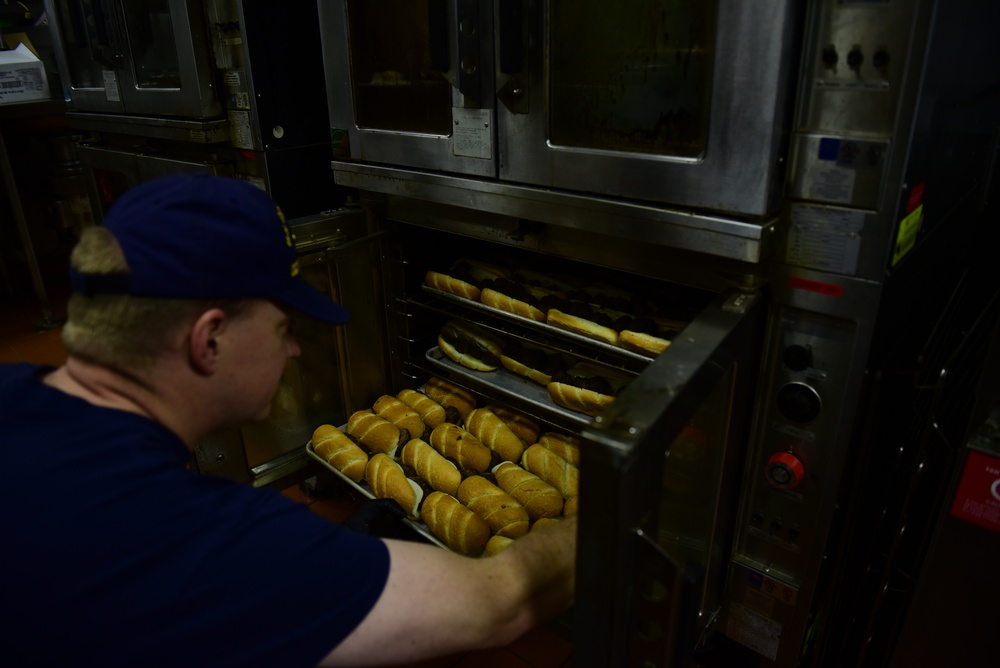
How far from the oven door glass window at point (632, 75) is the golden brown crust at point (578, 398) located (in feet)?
2.16

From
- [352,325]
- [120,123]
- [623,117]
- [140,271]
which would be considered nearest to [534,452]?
[352,325]

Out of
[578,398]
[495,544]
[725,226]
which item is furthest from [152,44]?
[725,226]

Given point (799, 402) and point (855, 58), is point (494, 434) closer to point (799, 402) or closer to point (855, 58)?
point (799, 402)

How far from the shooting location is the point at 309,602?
0.92 m

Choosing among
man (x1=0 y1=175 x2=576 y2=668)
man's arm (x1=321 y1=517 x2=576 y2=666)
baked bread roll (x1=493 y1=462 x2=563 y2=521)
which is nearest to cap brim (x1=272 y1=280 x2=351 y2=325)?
man (x1=0 y1=175 x2=576 y2=668)

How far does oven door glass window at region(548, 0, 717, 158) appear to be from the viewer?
1150 mm

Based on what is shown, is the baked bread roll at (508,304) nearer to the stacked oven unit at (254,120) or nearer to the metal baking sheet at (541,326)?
the metal baking sheet at (541,326)

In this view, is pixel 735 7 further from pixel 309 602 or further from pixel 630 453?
pixel 309 602

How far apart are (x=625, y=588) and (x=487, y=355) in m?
1.14

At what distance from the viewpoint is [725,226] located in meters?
1.16

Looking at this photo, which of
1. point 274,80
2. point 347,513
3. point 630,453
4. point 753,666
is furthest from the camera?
point 347,513

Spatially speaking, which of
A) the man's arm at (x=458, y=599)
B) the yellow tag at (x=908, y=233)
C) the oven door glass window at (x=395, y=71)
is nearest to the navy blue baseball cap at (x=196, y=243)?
the man's arm at (x=458, y=599)

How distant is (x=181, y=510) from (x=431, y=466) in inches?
42.5

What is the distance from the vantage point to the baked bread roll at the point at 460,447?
6.41 ft
